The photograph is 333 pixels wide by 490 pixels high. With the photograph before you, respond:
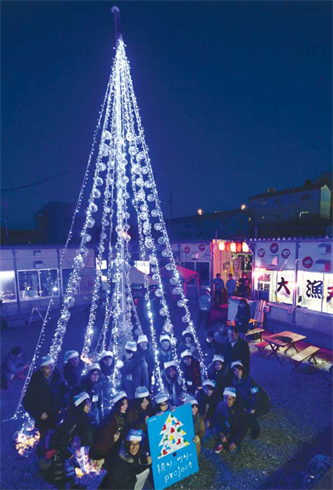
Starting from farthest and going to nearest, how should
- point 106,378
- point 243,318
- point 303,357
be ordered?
point 243,318
point 303,357
point 106,378

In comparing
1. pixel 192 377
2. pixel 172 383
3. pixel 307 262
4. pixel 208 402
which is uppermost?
pixel 307 262

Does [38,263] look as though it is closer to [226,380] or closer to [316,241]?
[226,380]

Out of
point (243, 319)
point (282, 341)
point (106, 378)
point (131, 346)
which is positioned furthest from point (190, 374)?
point (282, 341)

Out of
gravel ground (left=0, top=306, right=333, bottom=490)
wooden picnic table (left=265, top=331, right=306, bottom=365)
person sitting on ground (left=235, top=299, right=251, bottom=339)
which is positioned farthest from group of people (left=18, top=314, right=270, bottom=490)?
person sitting on ground (left=235, top=299, right=251, bottom=339)

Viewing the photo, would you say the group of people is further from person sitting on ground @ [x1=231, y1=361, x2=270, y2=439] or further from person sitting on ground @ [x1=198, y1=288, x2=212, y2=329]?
person sitting on ground @ [x1=198, y1=288, x2=212, y2=329]

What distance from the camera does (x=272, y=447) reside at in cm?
512

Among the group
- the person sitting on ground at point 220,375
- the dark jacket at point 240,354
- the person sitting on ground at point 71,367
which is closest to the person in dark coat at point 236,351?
the dark jacket at point 240,354

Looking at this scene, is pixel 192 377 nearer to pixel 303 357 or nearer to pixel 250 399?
pixel 250 399

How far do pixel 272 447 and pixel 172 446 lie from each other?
7.93 feet

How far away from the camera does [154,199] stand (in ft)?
22.5

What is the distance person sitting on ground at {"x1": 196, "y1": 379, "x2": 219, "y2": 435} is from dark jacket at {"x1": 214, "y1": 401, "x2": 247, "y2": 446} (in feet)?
0.81

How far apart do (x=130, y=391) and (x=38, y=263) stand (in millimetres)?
11778

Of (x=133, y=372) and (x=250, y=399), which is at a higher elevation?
(x=133, y=372)

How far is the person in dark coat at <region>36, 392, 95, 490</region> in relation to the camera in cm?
407
